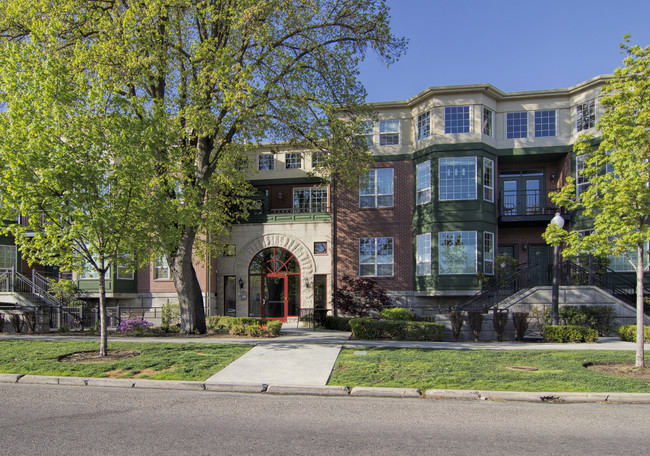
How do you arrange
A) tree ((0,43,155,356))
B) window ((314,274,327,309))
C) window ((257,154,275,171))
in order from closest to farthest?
1. tree ((0,43,155,356))
2. window ((314,274,327,309))
3. window ((257,154,275,171))

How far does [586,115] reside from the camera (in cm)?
2194

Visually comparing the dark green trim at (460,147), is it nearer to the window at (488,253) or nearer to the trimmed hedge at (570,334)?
the window at (488,253)

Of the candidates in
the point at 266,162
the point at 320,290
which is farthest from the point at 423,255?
the point at 266,162

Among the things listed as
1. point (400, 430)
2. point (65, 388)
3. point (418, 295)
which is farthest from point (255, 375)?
point (418, 295)

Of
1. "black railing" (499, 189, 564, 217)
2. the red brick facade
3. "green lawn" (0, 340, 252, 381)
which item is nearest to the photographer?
"green lawn" (0, 340, 252, 381)

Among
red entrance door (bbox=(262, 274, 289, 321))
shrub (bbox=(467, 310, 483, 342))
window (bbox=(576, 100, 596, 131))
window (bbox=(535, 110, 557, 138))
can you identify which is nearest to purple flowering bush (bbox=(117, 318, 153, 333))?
red entrance door (bbox=(262, 274, 289, 321))

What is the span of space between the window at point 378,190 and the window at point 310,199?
2.67 metres

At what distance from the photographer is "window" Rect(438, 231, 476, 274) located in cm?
2153

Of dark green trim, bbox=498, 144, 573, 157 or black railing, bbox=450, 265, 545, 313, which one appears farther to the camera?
dark green trim, bbox=498, 144, 573, 157

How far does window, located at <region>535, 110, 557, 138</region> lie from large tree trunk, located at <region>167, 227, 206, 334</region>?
16200 millimetres

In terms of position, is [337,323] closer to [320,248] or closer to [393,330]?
[393,330]

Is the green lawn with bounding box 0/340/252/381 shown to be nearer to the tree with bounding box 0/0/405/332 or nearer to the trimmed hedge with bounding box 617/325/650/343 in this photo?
the tree with bounding box 0/0/405/332

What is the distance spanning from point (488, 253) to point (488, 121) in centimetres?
607

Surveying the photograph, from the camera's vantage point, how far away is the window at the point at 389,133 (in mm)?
23906
